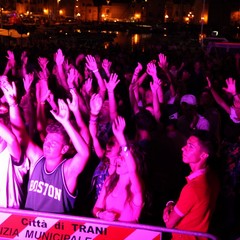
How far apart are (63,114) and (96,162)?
1.44 m

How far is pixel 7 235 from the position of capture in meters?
3.73

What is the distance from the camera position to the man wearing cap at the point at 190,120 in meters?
6.20

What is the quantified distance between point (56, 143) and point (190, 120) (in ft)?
9.22

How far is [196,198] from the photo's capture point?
3.59 m

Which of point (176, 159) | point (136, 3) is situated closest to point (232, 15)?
point (136, 3)

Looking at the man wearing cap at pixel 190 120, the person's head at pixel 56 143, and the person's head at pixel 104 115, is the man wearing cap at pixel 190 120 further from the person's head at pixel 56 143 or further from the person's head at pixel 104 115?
the person's head at pixel 56 143

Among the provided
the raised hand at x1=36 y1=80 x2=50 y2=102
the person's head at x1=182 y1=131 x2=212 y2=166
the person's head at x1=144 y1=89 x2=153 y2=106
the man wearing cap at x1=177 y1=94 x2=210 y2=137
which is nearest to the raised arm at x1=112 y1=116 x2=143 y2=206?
the person's head at x1=182 y1=131 x2=212 y2=166

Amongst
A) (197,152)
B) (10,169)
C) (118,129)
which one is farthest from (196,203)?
(10,169)

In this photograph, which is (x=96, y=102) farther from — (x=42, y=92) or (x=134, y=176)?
(x=42, y=92)

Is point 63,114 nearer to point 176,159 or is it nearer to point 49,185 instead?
point 49,185

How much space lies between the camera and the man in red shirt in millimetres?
3619

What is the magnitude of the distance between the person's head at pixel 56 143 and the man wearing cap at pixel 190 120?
98.1 inches

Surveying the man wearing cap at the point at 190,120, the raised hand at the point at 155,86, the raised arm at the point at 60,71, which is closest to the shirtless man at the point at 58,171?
the man wearing cap at the point at 190,120

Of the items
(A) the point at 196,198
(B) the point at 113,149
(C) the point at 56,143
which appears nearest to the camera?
(A) the point at 196,198
